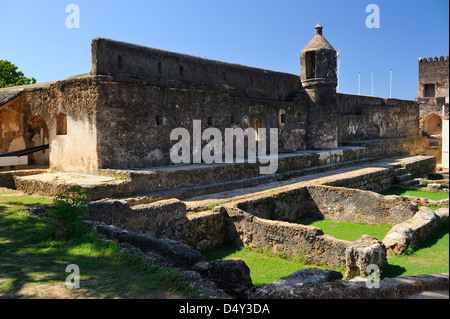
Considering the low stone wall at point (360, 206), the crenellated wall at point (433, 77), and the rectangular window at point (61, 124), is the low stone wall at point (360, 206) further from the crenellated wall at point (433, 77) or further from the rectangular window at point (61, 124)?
the crenellated wall at point (433, 77)

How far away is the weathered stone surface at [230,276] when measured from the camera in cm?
415

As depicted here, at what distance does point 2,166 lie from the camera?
38.2 ft

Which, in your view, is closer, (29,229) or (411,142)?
(29,229)

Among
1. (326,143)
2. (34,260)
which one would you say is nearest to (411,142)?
(326,143)

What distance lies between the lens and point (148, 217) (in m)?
7.42

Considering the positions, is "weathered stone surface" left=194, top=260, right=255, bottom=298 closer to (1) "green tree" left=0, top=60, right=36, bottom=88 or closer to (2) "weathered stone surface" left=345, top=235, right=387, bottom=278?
(2) "weathered stone surface" left=345, top=235, right=387, bottom=278

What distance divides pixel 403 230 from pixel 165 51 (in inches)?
352

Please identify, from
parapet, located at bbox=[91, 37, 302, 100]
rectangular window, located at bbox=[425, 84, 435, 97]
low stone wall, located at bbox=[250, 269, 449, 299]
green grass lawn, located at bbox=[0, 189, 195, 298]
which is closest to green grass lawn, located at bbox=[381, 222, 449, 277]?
low stone wall, located at bbox=[250, 269, 449, 299]

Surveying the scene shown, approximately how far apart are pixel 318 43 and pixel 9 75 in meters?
18.7

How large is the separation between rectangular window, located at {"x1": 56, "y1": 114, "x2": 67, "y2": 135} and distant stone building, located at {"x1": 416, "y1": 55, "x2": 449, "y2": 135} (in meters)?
30.8

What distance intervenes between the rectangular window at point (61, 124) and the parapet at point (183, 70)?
1.98m

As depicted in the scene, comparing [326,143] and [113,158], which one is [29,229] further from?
[326,143]

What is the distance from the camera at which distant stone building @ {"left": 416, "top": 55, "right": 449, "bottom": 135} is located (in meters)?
32.6

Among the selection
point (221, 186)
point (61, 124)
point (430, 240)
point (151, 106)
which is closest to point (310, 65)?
point (151, 106)
